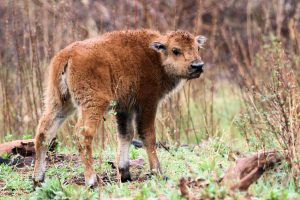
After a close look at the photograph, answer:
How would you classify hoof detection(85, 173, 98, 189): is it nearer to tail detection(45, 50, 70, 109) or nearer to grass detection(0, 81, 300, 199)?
grass detection(0, 81, 300, 199)

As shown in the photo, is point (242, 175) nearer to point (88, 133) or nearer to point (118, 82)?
point (88, 133)

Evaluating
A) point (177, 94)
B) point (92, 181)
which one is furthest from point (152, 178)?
point (177, 94)

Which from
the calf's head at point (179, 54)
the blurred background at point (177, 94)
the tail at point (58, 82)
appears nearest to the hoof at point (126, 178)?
the blurred background at point (177, 94)

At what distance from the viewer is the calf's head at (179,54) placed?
311 inches

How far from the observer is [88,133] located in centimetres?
693

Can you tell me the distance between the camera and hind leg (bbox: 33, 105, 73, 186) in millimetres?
7242

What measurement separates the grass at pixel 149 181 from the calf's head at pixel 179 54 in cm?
96

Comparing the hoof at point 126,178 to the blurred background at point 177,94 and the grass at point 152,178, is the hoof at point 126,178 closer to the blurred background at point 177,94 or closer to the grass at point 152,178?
the grass at point 152,178

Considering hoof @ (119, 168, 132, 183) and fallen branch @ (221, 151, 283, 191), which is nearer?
fallen branch @ (221, 151, 283, 191)

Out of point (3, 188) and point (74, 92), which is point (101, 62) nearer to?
point (74, 92)

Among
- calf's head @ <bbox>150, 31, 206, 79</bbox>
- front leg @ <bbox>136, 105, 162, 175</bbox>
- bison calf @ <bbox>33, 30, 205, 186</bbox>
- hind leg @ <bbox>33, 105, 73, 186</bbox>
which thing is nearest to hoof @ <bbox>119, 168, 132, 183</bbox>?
bison calf @ <bbox>33, 30, 205, 186</bbox>

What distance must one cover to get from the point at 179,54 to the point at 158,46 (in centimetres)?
29

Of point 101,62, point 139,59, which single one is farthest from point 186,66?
point 101,62

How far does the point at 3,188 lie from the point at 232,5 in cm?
1513
